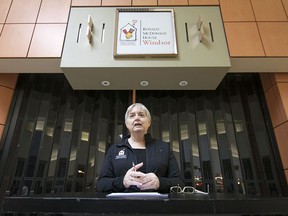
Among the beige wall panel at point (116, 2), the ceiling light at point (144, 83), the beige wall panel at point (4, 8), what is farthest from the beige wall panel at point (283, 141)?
the beige wall panel at point (4, 8)

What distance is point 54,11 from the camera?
262 centimetres

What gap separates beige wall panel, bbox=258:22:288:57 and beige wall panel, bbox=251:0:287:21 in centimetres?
9

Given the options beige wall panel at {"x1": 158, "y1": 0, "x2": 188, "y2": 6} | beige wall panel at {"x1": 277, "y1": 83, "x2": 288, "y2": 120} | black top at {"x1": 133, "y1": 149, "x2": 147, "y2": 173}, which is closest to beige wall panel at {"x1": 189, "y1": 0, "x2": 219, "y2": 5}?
beige wall panel at {"x1": 158, "y1": 0, "x2": 188, "y2": 6}

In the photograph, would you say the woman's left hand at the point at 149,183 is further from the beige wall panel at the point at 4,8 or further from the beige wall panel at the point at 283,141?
the beige wall panel at the point at 4,8

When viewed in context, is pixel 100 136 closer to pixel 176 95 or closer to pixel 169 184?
pixel 176 95

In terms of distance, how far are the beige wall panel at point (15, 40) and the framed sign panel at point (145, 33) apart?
43.8 inches

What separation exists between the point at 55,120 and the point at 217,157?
7.32 feet

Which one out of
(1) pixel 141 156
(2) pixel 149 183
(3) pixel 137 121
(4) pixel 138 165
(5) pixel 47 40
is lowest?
(2) pixel 149 183

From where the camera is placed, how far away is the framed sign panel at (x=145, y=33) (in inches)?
87.3

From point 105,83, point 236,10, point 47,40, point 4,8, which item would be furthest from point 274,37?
point 4,8

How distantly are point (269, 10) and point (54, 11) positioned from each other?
290 cm

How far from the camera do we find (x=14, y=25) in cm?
253

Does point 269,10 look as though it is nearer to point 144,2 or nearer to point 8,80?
point 144,2

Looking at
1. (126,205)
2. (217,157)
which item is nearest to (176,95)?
(217,157)
